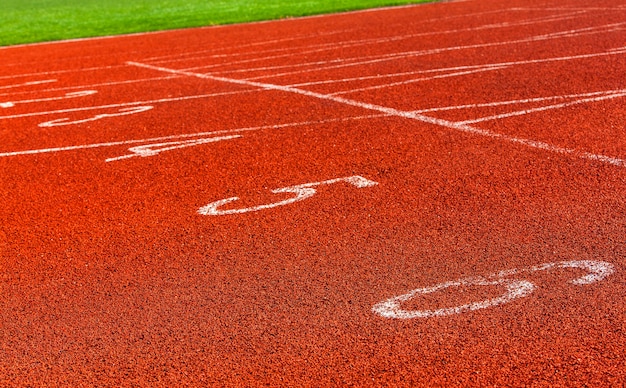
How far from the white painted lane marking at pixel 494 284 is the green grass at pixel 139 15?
1748cm

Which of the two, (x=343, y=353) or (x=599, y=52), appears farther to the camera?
(x=599, y=52)

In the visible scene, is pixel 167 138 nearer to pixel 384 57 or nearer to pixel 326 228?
pixel 326 228

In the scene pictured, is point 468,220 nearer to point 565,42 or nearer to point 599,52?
point 599,52

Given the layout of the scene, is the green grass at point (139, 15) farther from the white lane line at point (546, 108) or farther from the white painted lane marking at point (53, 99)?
the white lane line at point (546, 108)

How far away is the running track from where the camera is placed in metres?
4.80

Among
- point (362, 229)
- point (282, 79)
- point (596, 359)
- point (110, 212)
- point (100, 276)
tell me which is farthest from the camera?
point (282, 79)

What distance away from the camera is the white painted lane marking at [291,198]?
7.13 meters

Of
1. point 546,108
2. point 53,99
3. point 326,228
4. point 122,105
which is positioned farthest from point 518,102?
point 53,99

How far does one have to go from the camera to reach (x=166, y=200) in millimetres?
7551

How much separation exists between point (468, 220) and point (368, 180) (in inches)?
51.0

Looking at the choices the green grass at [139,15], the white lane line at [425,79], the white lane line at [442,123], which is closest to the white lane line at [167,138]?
the white lane line at [442,123]

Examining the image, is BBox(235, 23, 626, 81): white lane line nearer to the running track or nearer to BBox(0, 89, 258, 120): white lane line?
the running track

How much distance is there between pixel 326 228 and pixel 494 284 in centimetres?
151

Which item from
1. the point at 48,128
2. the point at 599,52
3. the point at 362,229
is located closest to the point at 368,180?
the point at 362,229
